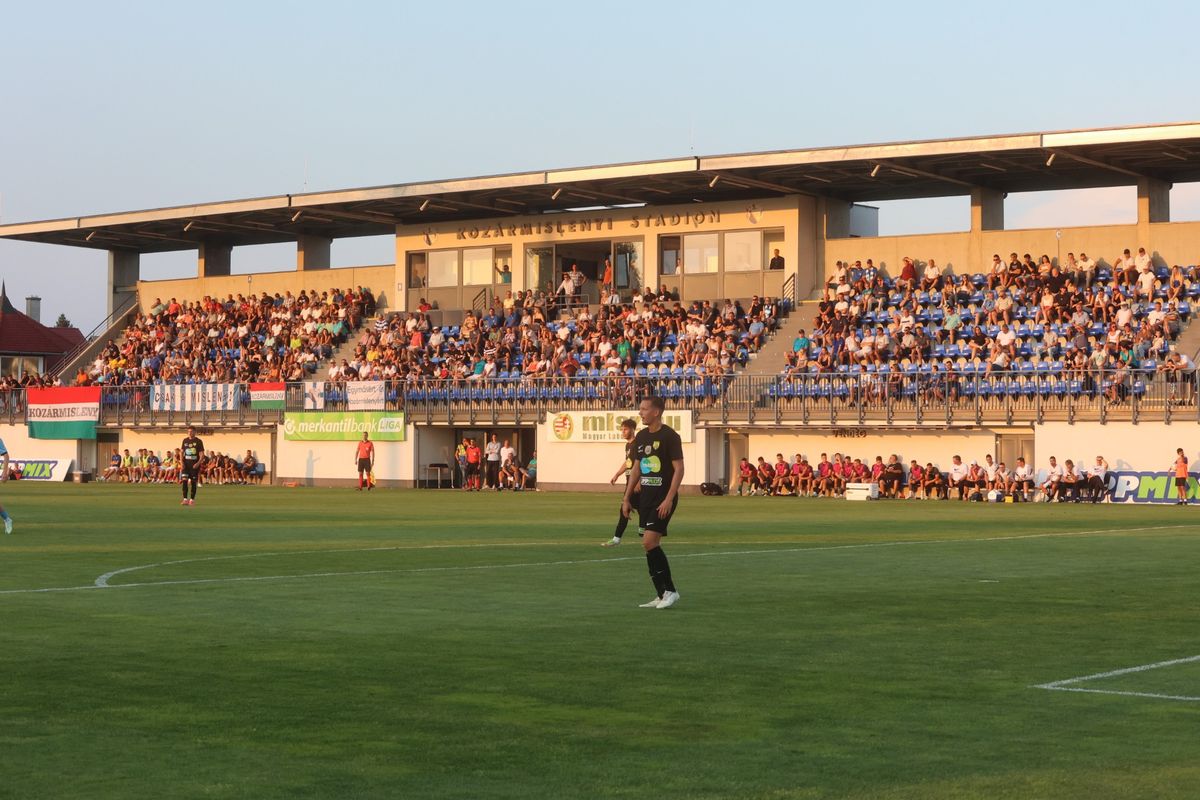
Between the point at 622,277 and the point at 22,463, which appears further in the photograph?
the point at 22,463

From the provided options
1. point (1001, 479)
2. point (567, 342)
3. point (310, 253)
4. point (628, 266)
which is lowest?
point (1001, 479)

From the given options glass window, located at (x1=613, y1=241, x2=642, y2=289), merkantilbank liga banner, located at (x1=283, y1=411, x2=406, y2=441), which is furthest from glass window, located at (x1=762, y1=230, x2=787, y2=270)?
merkantilbank liga banner, located at (x1=283, y1=411, x2=406, y2=441)

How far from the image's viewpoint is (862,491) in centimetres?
4447

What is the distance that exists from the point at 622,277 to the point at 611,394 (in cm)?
869

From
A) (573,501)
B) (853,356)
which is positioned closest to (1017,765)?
(573,501)

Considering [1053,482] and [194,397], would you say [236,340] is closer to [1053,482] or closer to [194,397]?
[194,397]

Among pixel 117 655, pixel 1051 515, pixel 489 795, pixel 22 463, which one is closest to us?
pixel 489 795

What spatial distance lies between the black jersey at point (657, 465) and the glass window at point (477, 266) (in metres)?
46.8

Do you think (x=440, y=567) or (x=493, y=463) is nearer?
(x=440, y=567)

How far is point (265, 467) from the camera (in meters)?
60.2

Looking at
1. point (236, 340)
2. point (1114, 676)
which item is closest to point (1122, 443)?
point (1114, 676)

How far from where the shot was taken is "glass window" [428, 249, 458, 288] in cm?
6231

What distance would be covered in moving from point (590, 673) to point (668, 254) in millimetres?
47313

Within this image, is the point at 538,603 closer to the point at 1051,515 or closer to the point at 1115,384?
the point at 1051,515
